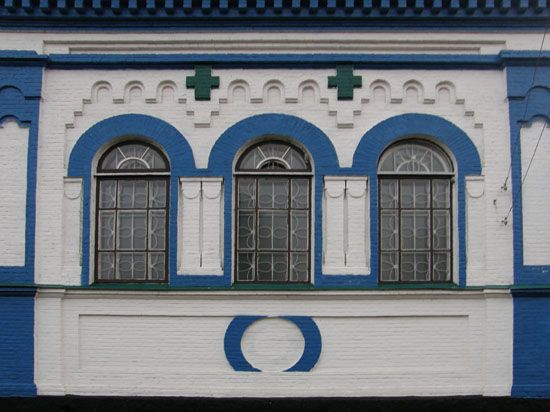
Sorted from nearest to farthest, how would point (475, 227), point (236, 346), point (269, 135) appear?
point (236, 346) → point (475, 227) → point (269, 135)

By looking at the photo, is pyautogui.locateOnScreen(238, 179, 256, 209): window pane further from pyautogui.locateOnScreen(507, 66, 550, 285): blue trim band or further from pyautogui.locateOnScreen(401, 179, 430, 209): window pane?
pyautogui.locateOnScreen(507, 66, 550, 285): blue trim band

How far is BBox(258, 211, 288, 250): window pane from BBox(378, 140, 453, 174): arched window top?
4.50 ft

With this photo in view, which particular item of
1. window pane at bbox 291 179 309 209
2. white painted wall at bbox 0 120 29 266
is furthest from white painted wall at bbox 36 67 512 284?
window pane at bbox 291 179 309 209

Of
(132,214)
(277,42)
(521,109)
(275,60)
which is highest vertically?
(277,42)

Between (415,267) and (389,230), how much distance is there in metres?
0.54

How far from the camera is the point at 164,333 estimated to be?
23.3ft

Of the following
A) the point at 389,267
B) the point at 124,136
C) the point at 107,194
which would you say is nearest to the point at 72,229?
the point at 107,194

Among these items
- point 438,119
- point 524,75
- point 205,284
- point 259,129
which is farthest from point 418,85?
point 205,284

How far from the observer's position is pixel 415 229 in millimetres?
7336

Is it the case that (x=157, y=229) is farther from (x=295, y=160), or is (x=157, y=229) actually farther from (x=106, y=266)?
(x=295, y=160)

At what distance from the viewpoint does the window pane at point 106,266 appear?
7.32m

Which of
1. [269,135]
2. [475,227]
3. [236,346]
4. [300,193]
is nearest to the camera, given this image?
[236,346]

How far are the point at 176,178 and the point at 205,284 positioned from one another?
51.4 inches

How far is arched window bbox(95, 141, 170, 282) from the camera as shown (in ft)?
24.0
